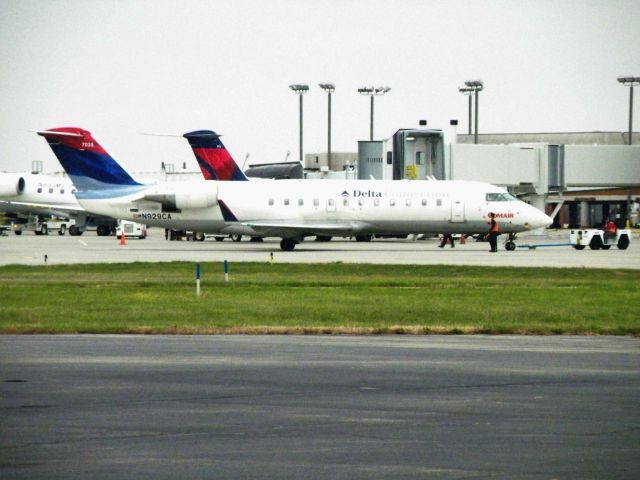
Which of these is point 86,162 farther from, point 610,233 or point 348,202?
point 610,233

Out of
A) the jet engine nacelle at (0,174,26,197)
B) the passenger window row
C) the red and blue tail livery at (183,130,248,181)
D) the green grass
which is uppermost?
the red and blue tail livery at (183,130,248,181)

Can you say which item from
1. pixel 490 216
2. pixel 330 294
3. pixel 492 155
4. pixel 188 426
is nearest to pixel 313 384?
pixel 188 426

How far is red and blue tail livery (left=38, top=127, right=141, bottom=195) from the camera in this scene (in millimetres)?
61531

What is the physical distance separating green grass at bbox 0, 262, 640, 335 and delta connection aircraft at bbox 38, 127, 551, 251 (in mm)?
15559

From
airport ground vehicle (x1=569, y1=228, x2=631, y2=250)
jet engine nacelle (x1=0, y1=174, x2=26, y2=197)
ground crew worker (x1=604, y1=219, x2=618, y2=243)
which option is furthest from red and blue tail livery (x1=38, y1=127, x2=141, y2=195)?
jet engine nacelle (x1=0, y1=174, x2=26, y2=197)

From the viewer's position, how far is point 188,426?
42.0 feet

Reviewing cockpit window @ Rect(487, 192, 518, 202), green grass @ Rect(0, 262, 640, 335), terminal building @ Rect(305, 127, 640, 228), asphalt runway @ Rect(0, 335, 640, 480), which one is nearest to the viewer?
asphalt runway @ Rect(0, 335, 640, 480)

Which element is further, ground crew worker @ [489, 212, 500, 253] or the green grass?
ground crew worker @ [489, 212, 500, 253]

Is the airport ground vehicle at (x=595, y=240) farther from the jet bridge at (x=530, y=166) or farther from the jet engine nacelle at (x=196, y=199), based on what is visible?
the jet bridge at (x=530, y=166)

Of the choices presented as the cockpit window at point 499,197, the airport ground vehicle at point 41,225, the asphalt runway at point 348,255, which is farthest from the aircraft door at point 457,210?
the airport ground vehicle at point 41,225

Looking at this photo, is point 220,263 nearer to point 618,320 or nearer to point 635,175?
point 618,320

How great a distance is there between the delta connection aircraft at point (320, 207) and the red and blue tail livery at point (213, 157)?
31.8 feet

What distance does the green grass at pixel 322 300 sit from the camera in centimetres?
2417

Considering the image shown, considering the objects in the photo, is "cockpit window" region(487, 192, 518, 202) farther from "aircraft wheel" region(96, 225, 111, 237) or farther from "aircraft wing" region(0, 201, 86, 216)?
"aircraft wheel" region(96, 225, 111, 237)
